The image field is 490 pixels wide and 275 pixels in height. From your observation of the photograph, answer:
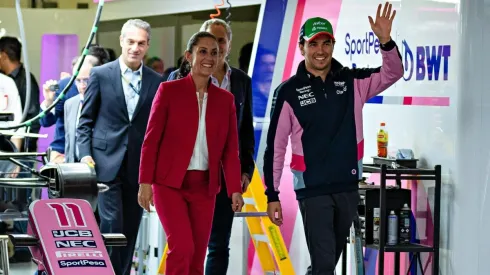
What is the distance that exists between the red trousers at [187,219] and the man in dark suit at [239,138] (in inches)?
16.0

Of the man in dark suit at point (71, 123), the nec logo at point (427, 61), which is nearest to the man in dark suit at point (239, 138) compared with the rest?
the nec logo at point (427, 61)

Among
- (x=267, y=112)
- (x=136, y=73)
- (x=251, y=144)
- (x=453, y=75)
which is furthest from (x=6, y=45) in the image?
(x=453, y=75)

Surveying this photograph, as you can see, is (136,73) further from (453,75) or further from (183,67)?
(453,75)

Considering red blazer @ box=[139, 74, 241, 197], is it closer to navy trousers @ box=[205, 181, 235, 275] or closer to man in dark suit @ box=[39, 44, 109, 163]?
navy trousers @ box=[205, 181, 235, 275]

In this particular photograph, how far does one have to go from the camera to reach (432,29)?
7.11 m

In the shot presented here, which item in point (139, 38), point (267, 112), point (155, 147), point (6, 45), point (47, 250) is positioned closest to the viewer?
point (47, 250)

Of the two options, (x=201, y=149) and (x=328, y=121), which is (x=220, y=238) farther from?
(x=328, y=121)

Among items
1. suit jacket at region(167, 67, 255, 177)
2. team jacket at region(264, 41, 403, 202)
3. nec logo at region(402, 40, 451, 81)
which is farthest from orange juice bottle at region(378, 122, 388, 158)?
team jacket at region(264, 41, 403, 202)

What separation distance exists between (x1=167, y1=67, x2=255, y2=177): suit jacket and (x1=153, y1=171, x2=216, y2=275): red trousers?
58cm

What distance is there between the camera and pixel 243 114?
7270 millimetres

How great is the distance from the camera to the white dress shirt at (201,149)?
6652 mm

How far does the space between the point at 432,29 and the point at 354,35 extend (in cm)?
108

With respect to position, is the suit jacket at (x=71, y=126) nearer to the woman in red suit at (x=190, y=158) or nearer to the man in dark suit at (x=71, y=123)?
the man in dark suit at (x=71, y=123)

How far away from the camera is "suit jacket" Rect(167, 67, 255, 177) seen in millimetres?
7195
